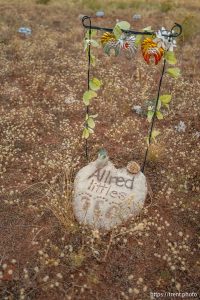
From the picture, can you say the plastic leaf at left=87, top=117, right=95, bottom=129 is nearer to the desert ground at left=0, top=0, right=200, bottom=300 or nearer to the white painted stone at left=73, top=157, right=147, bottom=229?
the white painted stone at left=73, top=157, right=147, bottom=229

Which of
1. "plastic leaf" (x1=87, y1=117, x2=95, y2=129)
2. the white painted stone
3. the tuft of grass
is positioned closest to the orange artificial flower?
"plastic leaf" (x1=87, y1=117, x2=95, y2=129)

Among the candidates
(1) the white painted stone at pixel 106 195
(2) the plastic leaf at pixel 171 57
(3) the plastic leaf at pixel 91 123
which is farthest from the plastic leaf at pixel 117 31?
(1) the white painted stone at pixel 106 195

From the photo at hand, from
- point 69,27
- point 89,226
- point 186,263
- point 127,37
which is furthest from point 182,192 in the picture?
point 69,27

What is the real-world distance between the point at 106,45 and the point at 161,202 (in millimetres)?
2629

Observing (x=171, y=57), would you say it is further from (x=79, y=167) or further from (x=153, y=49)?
(x=79, y=167)

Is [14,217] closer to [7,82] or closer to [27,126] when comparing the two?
[27,126]

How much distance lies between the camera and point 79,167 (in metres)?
6.27

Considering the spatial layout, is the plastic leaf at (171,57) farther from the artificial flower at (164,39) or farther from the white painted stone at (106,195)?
the white painted stone at (106,195)

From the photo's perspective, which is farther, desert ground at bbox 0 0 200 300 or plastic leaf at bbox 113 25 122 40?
desert ground at bbox 0 0 200 300

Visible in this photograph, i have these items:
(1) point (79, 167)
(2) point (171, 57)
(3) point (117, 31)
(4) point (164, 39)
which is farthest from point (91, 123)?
(4) point (164, 39)

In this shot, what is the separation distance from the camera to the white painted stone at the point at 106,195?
16.7 feet

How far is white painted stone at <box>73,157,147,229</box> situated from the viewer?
5.08 m

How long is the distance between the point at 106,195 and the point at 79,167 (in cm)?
119

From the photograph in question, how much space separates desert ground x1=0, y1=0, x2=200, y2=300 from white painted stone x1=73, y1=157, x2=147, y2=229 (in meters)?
0.15
